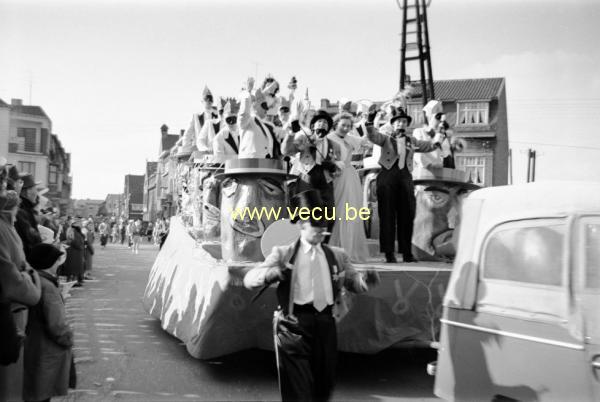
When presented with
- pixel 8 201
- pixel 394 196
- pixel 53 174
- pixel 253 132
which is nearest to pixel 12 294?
pixel 8 201

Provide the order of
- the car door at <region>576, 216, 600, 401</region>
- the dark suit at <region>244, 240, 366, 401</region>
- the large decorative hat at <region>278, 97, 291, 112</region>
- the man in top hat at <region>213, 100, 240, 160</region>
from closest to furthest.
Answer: the car door at <region>576, 216, 600, 401</region>, the dark suit at <region>244, 240, 366, 401</region>, the man in top hat at <region>213, 100, 240, 160</region>, the large decorative hat at <region>278, 97, 291, 112</region>

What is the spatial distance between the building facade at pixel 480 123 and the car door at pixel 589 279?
33.3 m

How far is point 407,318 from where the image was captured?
598cm

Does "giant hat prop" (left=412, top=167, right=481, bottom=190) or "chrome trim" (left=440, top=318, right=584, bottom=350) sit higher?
"giant hat prop" (left=412, top=167, right=481, bottom=190)

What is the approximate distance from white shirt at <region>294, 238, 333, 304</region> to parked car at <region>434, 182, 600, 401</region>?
919mm

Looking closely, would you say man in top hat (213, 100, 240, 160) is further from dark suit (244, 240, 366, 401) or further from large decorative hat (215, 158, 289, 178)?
dark suit (244, 240, 366, 401)

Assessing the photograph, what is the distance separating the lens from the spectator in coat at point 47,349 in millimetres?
4211

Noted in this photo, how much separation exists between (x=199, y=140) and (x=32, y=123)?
44.9 meters

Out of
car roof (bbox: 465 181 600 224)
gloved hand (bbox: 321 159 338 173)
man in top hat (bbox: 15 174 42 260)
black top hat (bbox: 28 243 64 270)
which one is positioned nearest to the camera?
car roof (bbox: 465 181 600 224)

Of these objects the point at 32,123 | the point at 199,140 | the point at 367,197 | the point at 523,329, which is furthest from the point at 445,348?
the point at 32,123

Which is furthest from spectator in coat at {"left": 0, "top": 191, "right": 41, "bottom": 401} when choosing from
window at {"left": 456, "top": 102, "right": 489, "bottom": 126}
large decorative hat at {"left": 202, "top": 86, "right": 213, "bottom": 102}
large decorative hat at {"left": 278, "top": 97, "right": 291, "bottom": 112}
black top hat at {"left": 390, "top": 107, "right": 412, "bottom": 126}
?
window at {"left": 456, "top": 102, "right": 489, "bottom": 126}

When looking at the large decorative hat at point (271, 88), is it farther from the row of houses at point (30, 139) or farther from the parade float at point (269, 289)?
the row of houses at point (30, 139)

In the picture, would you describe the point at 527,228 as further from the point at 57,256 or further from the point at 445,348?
the point at 57,256

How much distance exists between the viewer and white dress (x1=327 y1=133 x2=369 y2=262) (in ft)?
24.7
